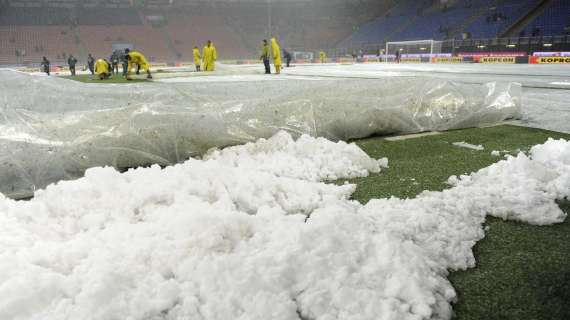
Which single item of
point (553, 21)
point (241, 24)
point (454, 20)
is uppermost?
point (241, 24)

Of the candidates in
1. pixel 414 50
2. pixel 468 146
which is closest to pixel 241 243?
pixel 468 146

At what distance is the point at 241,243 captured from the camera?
1.46 m

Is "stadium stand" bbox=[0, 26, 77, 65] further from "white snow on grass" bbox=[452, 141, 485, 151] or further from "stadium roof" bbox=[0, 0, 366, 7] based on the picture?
"white snow on grass" bbox=[452, 141, 485, 151]

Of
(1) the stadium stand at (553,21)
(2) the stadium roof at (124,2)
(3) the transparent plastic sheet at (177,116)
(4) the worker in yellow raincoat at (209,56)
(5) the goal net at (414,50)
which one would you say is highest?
(2) the stadium roof at (124,2)

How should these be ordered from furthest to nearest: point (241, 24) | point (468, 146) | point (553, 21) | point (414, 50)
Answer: point (241, 24) → point (414, 50) → point (553, 21) → point (468, 146)

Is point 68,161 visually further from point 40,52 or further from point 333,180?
point 40,52

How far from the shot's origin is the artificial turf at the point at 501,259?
1.21 m

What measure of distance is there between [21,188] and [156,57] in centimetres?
3382

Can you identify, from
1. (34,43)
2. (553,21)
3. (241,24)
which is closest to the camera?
(553,21)

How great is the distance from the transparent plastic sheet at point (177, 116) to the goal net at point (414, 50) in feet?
70.3

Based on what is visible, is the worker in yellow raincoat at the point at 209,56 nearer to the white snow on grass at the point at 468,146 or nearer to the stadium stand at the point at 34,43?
the white snow on grass at the point at 468,146

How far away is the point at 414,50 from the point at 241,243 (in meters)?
26.4

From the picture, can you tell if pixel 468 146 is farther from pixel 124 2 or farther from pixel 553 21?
pixel 124 2

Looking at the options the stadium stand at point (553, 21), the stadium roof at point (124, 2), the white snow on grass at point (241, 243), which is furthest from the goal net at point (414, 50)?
the white snow on grass at point (241, 243)
